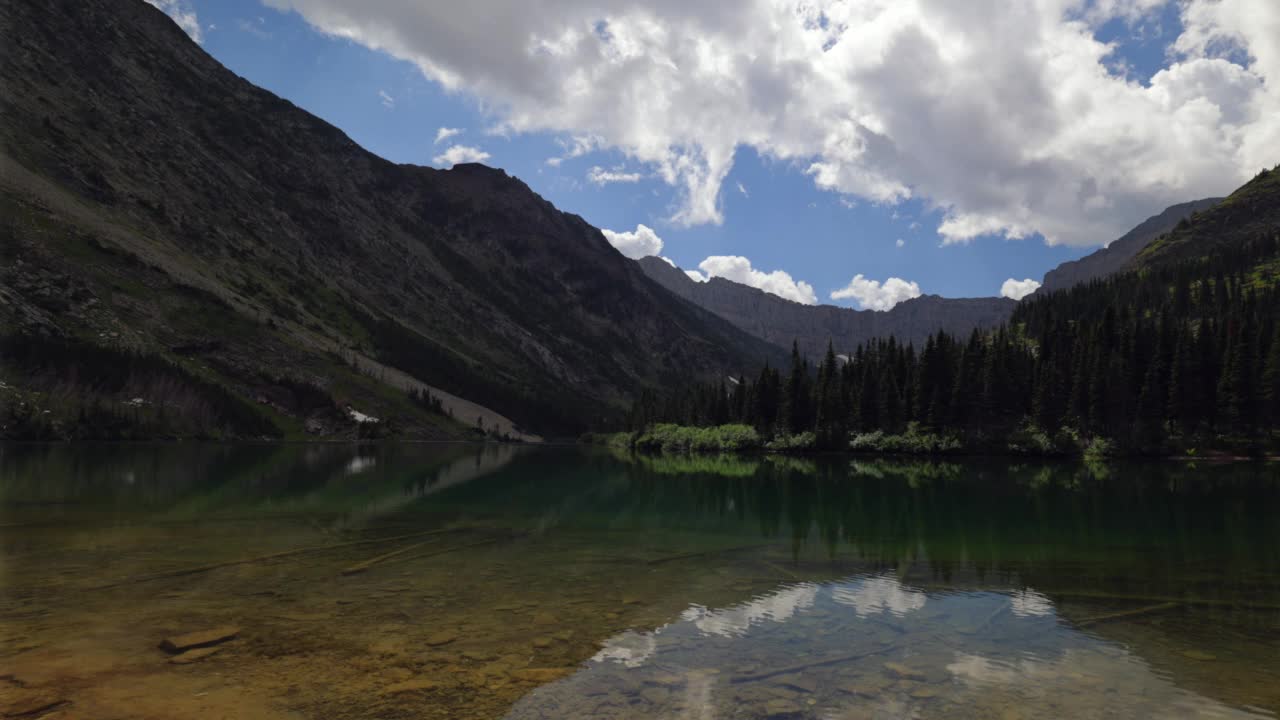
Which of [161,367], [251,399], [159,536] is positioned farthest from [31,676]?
[251,399]

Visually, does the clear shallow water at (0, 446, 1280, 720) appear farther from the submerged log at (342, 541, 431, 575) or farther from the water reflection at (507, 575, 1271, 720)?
the submerged log at (342, 541, 431, 575)

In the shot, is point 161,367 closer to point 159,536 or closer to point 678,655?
point 159,536

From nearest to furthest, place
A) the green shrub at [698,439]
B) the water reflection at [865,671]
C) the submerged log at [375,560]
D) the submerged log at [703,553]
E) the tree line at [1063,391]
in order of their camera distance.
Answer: the water reflection at [865,671] → the submerged log at [375,560] → the submerged log at [703,553] → the tree line at [1063,391] → the green shrub at [698,439]

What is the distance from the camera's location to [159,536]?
26.0 m

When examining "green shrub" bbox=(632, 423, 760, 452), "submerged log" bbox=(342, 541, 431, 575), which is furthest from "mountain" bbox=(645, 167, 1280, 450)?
"submerged log" bbox=(342, 541, 431, 575)

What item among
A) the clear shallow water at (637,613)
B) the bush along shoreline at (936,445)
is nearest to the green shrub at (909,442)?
the bush along shoreline at (936,445)

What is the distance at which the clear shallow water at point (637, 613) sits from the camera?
431 inches

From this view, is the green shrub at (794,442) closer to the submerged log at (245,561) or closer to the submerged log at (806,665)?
the submerged log at (245,561)

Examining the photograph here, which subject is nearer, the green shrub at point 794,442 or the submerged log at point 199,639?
Answer: the submerged log at point 199,639

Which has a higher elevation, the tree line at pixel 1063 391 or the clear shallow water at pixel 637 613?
the tree line at pixel 1063 391

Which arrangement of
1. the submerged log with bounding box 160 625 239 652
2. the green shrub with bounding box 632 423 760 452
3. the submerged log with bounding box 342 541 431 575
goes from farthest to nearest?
1. the green shrub with bounding box 632 423 760 452
2. the submerged log with bounding box 342 541 431 575
3. the submerged log with bounding box 160 625 239 652

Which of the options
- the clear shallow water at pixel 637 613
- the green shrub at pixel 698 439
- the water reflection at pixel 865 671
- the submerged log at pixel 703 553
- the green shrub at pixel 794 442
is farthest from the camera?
the green shrub at pixel 698 439

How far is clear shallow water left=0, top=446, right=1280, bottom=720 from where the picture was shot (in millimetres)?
10945

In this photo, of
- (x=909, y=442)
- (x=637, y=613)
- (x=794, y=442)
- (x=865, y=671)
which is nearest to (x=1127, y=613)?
(x=865, y=671)
